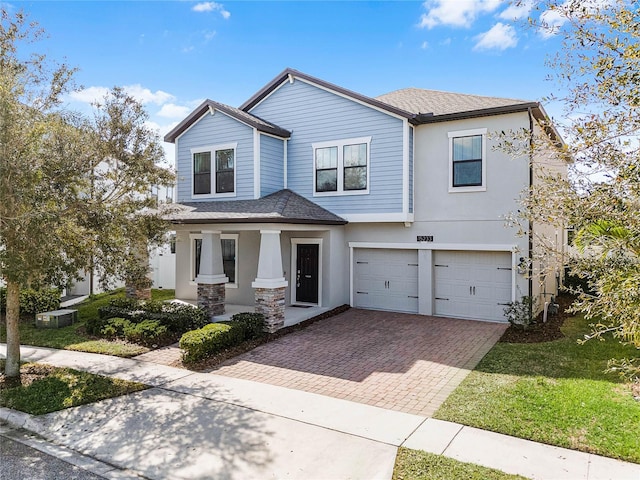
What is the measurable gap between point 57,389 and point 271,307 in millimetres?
5270

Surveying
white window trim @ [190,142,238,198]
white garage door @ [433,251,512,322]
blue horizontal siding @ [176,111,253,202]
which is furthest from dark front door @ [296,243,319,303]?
white garage door @ [433,251,512,322]

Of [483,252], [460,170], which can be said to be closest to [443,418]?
[483,252]

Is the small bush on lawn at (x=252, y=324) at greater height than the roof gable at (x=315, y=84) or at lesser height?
lesser

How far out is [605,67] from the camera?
424 cm

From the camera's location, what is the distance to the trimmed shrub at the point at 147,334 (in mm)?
11141

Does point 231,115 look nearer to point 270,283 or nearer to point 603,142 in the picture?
point 270,283

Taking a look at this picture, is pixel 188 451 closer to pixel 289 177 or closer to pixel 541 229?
pixel 289 177

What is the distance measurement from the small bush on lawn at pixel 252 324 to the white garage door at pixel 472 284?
6.02m

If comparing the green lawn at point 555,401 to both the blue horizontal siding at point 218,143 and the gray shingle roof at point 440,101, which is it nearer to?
the gray shingle roof at point 440,101

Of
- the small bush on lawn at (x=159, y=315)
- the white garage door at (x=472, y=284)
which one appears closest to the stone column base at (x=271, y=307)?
the small bush on lawn at (x=159, y=315)

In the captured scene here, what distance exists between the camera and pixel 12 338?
8.49m

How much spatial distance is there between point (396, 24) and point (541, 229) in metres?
8.38

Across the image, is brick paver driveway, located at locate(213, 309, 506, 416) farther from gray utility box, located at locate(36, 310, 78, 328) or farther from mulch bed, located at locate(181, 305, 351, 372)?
gray utility box, located at locate(36, 310, 78, 328)

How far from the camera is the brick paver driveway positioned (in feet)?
25.4
